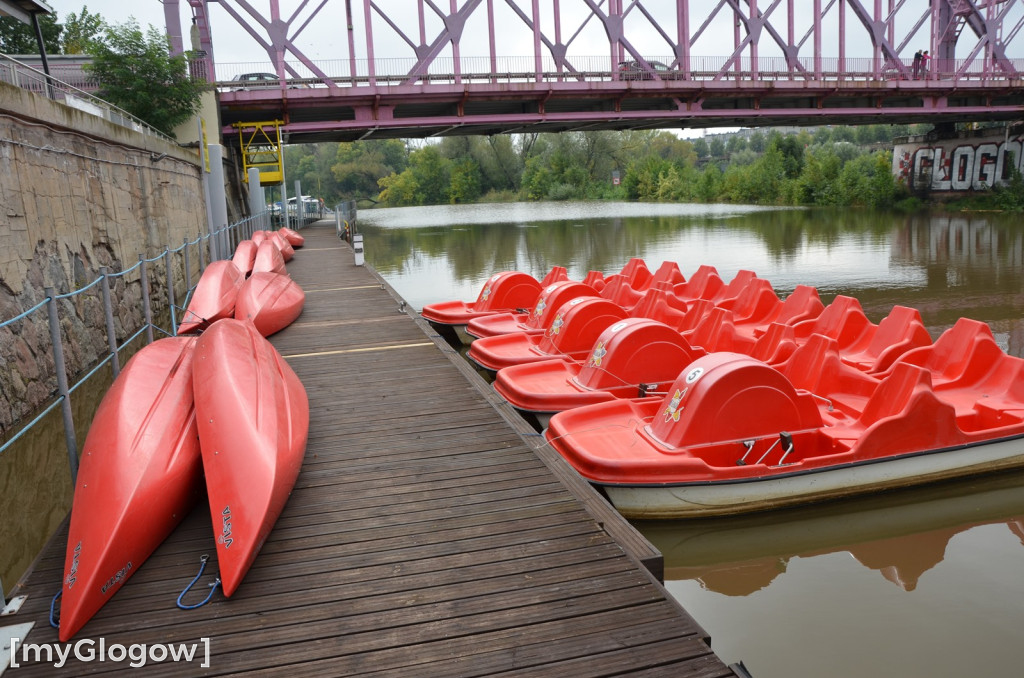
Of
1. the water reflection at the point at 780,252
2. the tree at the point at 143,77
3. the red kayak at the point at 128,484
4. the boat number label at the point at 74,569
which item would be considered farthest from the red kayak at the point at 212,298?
the tree at the point at 143,77

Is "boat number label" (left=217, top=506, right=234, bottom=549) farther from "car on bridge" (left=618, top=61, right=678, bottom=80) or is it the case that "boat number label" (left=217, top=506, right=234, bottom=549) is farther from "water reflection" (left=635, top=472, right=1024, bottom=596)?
"car on bridge" (left=618, top=61, right=678, bottom=80)

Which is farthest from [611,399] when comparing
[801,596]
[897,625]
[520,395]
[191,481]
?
[191,481]

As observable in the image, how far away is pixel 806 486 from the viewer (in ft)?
19.6

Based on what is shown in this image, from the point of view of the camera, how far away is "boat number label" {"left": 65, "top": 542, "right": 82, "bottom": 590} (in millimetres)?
3385

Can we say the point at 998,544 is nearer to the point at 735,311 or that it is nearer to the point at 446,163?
the point at 735,311

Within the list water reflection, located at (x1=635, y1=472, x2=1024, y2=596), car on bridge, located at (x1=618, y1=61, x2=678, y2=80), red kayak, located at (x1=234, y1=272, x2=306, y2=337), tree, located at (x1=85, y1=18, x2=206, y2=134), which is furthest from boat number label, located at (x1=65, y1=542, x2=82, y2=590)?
car on bridge, located at (x1=618, y1=61, x2=678, y2=80)

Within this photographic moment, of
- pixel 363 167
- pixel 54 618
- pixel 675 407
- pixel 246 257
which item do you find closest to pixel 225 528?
pixel 54 618

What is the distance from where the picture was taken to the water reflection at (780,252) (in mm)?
17453

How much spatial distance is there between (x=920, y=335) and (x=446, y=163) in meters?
74.2

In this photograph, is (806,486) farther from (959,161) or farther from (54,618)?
(959,161)

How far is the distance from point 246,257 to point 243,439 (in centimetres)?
1131

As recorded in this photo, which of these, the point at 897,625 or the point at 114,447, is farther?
the point at 897,625

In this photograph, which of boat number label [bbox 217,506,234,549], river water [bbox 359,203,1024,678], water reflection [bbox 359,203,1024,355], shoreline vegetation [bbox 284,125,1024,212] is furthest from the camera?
shoreline vegetation [bbox 284,125,1024,212]

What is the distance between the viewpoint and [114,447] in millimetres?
4164
